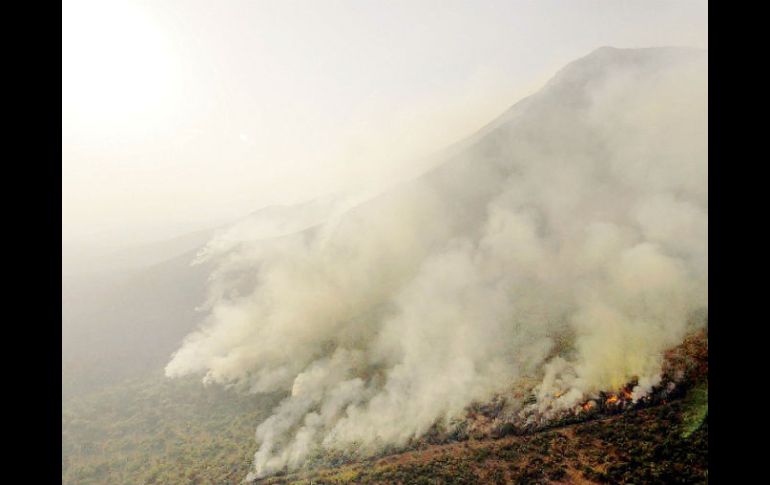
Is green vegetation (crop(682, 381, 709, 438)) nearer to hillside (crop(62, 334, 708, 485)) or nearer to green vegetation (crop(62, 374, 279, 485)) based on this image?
hillside (crop(62, 334, 708, 485))

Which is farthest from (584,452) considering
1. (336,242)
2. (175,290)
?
(175,290)

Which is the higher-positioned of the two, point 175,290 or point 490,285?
point 175,290

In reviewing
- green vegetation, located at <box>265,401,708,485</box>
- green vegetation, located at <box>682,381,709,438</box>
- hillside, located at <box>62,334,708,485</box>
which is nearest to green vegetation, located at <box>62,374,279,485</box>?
hillside, located at <box>62,334,708,485</box>

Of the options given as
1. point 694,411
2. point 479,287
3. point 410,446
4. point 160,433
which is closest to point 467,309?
point 479,287

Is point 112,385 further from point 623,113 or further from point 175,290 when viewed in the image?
point 623,113

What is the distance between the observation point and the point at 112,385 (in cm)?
3009

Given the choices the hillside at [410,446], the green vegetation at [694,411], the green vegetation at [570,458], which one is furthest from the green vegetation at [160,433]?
the green vegetation at [694,411]

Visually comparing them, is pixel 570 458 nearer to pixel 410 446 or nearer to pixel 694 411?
pixel 694 411

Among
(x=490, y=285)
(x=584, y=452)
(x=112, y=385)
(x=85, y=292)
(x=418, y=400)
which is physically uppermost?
(x=85, y=292)

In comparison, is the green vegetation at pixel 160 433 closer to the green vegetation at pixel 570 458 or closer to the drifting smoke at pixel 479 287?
the drifting smoke at pixel 479 287

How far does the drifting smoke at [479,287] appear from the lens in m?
21.8

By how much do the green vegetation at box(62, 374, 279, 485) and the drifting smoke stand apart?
147 cm

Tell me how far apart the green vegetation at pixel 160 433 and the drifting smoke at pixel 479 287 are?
57.8 inches

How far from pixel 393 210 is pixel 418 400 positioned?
17052mm
